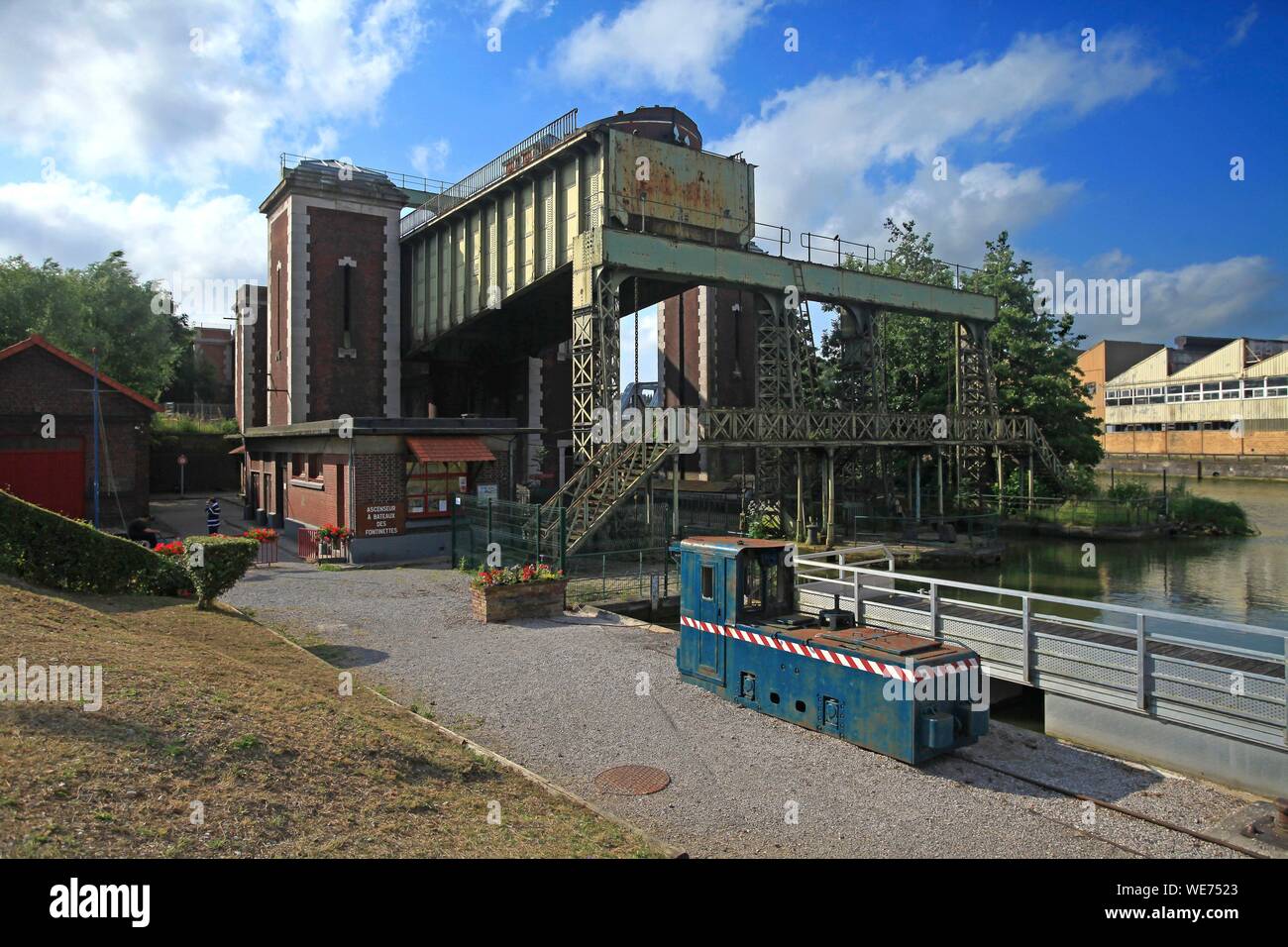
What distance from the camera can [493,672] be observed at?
504 inches

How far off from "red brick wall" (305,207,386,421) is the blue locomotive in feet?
82.7

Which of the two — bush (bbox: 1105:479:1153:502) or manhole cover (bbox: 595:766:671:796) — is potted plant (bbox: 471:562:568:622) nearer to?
manhole cover (bbox: 595:766:671:796)

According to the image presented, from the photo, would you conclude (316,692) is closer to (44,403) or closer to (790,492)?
(44,403)

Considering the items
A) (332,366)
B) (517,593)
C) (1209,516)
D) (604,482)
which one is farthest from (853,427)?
(332,366)

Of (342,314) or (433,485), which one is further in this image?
(342,314)

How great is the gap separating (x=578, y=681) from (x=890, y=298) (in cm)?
2575

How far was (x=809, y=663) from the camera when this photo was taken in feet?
34.1

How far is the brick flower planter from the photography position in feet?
53.9

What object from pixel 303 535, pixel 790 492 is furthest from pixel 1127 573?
pixel 303 535

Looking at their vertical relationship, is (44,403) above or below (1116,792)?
above

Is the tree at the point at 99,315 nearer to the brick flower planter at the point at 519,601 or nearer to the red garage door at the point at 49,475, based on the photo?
the red garage door at the point at 49,475

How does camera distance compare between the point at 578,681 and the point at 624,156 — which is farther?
the point at 624,156

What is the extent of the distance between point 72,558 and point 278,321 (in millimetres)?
22911

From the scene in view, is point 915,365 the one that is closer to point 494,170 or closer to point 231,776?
point 494,170
